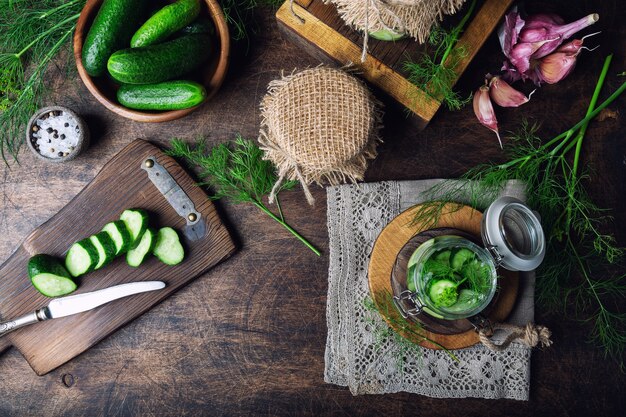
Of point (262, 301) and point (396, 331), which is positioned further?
point (262, 301)

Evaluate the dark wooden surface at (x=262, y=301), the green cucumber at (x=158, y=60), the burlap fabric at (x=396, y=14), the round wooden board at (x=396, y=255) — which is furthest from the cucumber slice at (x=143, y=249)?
the burlap fabric at (x=396, y=14)

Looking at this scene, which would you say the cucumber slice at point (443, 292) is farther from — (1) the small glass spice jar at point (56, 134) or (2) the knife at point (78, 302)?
(1) the small glass spice jar at point (56, 134)

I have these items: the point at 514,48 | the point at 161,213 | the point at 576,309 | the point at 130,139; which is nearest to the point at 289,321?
the point at 161,213

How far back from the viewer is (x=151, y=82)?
1344 mm

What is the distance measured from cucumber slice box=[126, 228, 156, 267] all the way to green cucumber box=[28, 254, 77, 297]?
0.61ft

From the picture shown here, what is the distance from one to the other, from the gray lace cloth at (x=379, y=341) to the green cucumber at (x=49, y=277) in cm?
76

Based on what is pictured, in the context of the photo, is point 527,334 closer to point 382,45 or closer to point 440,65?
point 440,65

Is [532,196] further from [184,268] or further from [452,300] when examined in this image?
[184,268]

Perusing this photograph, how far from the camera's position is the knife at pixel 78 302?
1.44 metres

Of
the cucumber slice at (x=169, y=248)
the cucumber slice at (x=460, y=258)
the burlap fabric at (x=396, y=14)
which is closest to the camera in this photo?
the burlap fabric at (x=396, y=14)

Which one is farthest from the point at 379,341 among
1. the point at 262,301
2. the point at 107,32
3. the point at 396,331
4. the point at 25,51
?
the point at 25,51

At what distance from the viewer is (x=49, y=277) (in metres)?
1.43

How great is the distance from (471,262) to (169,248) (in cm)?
83

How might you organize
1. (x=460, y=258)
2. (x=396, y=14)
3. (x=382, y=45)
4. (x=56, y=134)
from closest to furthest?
1. (x=396, y=14)
2. (x=460, y=258)
3. (x=382, y=45)
4. (x=56, y=134)
